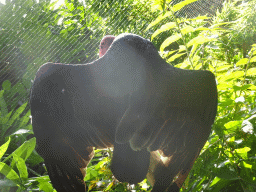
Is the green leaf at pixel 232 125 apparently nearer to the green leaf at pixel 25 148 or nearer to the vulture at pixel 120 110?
the vulture at pixel 120 110

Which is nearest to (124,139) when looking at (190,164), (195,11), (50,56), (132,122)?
(132,122)

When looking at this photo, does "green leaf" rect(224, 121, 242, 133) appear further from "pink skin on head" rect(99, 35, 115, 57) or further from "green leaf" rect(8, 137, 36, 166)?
"green leaf" rect(8, 137, 36, 166)

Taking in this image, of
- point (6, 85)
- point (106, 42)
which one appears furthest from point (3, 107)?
point (106, 42)

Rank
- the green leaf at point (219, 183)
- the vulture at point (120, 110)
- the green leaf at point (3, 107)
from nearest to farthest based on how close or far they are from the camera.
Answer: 1. the vulture at point (120, 110)
2. the green leaf at point (219, 183)
3. the green leaf at point (3, 107)

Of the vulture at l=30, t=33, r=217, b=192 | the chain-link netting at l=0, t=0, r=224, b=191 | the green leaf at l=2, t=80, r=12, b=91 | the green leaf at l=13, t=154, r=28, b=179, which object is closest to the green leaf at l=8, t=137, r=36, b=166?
the green leaf at l=13, t=154, r=28, b=179

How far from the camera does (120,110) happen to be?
0.97 ft

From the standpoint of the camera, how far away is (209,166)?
1.24 feet

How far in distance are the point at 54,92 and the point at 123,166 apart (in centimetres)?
13

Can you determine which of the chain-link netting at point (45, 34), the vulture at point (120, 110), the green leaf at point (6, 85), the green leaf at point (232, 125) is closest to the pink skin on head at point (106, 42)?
the vulture at point (120, 110)

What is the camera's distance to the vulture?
0.89 feet

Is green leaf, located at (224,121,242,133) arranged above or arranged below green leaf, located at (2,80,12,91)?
below

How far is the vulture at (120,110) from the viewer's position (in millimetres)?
270

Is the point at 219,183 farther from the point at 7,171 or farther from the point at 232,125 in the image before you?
the point at 7,171

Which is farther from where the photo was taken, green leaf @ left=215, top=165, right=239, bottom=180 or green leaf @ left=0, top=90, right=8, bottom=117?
green leaf @ left=0, top=90, right=8, bottom=117
